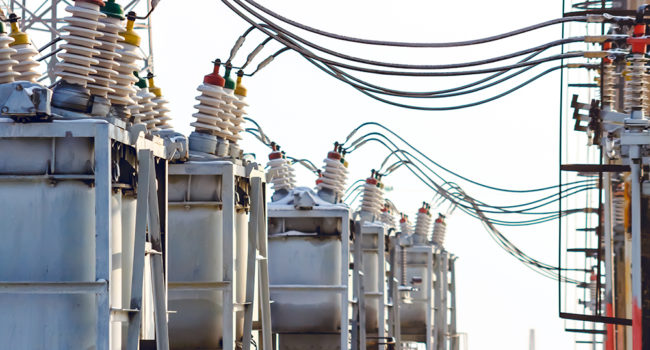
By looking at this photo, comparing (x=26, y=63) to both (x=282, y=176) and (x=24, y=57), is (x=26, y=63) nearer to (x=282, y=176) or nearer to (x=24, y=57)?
(x=24, y=57)

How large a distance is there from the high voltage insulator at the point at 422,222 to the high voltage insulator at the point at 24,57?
82.6ft

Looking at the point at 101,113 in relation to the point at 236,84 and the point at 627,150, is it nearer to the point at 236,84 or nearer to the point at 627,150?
the point at 236,84

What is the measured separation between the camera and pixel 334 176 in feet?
65.3

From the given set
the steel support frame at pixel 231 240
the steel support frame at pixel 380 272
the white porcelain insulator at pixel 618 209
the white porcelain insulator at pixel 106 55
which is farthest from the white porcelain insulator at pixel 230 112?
the white porcelain insulator at pixel 618 209

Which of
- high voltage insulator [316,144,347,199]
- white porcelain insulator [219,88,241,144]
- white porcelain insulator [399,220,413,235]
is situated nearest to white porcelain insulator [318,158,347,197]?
high voltage insulator [316,144,347,199]

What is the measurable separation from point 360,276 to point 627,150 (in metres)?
6.80

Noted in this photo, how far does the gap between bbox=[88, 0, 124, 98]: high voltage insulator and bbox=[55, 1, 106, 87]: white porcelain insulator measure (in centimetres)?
12

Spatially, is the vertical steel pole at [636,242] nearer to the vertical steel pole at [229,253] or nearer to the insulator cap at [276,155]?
the vertical steel pole at [229,253]

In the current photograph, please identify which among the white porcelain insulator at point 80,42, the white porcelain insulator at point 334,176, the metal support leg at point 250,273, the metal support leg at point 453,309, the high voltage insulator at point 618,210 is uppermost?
the white porcelain insulator at point 80,42

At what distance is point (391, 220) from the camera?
29.8m

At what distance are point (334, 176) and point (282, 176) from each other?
83cm

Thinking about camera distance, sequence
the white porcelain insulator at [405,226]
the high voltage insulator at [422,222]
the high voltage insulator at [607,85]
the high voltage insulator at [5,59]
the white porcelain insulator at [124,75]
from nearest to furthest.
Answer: the high voltage insulator at [5,59] < the white porcelain insulator at [124,75] < the high voltage insulator at [607,85] < the white porcelain insulator at [405,226] < the high voltage insulator at [422,222]

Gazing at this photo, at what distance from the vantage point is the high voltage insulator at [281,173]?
64.7ft

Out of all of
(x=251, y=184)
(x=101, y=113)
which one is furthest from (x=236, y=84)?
(x=101, y=113)
